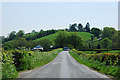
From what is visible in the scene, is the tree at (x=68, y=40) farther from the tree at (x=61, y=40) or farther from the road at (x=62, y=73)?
the road at (x=62, y=73)

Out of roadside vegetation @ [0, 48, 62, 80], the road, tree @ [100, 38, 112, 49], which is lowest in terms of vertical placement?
the road

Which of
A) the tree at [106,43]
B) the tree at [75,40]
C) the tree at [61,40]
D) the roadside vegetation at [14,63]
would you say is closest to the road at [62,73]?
the roadside vegetation at [14,63]

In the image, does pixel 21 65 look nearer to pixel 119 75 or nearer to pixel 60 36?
pixel 119 75

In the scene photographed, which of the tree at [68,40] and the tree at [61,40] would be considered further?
the tree at [61,40]

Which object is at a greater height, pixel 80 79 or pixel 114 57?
pixel 114 57

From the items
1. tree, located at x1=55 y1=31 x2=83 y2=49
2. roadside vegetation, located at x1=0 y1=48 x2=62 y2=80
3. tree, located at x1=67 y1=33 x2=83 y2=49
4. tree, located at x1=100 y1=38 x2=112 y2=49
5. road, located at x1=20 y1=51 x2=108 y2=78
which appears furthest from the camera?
tree, located at x1=55 y1=31 x2=83 y2=49

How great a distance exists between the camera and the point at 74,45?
145000 millimetres

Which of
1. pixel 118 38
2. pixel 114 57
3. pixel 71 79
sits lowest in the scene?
pixel 71 79

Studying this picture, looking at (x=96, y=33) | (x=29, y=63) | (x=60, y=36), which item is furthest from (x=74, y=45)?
(x=29, y=63)

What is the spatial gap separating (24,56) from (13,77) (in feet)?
20.3

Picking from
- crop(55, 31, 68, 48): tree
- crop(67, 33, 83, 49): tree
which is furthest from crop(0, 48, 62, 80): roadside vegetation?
crop(55, 31, 68, 48): tree

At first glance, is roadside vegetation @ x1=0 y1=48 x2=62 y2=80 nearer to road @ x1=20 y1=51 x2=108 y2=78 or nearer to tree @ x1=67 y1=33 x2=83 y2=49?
road @ x1=20 y1=51 x2=108 y2=78

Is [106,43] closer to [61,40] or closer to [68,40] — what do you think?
[68,40]

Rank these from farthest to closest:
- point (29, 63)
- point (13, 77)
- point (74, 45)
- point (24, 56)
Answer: point (74, 45)
point (29, 63)
point (24, 56)
point (13, 77)
